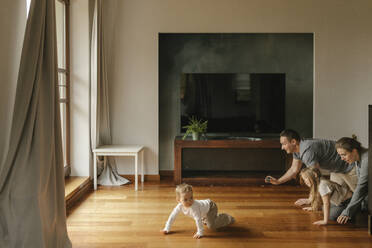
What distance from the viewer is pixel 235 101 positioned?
5898 millimetres

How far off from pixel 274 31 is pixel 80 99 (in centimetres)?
283

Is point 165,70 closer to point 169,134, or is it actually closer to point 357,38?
point 169,134

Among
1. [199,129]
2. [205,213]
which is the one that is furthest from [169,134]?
[205,213]

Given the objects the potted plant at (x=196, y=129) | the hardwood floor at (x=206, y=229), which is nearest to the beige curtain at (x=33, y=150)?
the hardwood floor at (x=206, y=229)

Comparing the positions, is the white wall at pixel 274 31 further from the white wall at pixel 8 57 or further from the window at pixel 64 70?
the white wall at pixel 8 57

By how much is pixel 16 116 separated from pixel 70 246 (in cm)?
109


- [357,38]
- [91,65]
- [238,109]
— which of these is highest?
[357,38]

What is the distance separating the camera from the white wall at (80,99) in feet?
17.3

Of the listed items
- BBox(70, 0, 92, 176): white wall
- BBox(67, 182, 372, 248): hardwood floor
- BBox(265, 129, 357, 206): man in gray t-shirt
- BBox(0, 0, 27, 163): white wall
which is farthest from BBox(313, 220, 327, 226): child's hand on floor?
BBox(70, 0, 92, 176): white wall

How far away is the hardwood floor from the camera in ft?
10.7

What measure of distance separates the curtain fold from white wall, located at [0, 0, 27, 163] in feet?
8.06

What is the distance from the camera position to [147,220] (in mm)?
3877

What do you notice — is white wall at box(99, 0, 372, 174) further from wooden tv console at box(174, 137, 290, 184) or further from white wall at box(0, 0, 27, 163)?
white wall at box(0, 0, 27, 163)

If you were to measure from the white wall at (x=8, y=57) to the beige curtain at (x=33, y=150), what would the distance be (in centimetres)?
11
